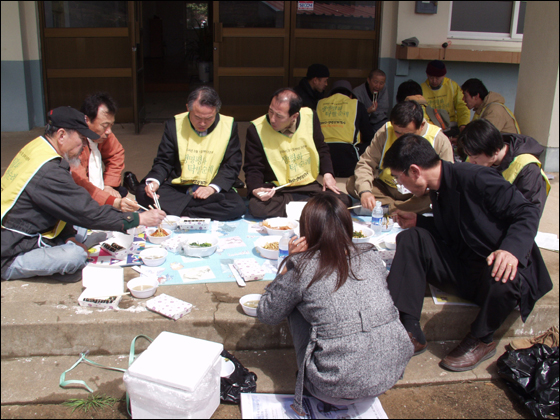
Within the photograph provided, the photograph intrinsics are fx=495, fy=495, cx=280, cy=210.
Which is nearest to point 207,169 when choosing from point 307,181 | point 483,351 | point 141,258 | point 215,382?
point 307,181

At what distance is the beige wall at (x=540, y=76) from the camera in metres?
5.25

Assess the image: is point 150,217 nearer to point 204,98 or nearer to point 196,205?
point 196,205

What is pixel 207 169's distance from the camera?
4195mm

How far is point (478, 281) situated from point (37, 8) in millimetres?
7110

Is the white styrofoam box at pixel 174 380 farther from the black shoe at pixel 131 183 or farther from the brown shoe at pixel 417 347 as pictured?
the black shoe at pixel 131 183

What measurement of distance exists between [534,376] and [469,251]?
734mm

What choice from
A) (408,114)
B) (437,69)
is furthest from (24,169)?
(437,69)

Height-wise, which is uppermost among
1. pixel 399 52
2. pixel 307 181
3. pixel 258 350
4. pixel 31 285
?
pixel 399 52

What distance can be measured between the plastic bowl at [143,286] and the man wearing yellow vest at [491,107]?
12.6ft

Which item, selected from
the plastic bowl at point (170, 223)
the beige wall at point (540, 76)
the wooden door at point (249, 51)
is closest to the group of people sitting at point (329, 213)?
the plastic bowl at point (170, 223)

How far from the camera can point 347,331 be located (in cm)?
204

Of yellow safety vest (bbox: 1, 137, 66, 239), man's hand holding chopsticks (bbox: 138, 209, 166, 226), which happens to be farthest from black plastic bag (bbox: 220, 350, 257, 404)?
yellow safety vest (bbox: 1, 137, 66, 239)

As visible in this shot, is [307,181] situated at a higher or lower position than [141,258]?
higher

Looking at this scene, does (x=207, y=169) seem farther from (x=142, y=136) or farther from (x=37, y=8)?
(x=37, y=8)
